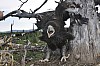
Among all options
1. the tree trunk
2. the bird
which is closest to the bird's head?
the bird

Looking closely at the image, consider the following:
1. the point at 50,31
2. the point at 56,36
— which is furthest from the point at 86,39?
the point at 50,31

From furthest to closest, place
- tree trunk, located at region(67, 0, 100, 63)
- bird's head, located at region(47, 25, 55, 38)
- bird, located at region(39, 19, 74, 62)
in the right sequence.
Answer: tree trunk, located at region(67, 0, 100, 63), bird, located at region(39, 19, 74, 62), bird's head, located at region(47, 25, 55, 38)

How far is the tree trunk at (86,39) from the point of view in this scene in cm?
792

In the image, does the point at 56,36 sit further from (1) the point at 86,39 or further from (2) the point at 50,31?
(1) the point at 86,39

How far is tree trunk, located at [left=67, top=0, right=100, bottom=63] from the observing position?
7.92 metres

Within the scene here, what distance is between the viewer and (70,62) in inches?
303

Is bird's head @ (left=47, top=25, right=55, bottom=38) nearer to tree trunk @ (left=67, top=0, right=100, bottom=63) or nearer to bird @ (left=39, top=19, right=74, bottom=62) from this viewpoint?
bird @ (left=39, top=19, right=74, bottom=62)

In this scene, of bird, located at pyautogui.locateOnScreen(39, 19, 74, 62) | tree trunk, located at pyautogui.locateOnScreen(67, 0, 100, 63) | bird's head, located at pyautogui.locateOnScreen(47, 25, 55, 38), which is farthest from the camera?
tree trunk, located at pyautogui.locateOnScreen(67, 0, 100, 63)

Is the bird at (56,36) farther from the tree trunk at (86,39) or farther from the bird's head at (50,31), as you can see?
the tree trunk at (86,39)

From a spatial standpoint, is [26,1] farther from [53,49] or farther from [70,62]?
[70,62]

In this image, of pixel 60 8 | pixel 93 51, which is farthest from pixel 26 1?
pixel 93 51

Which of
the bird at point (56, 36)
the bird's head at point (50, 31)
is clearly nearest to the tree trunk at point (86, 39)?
the bird at point (56, 36)

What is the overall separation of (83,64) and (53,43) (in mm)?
905

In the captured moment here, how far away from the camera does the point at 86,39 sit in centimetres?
799
